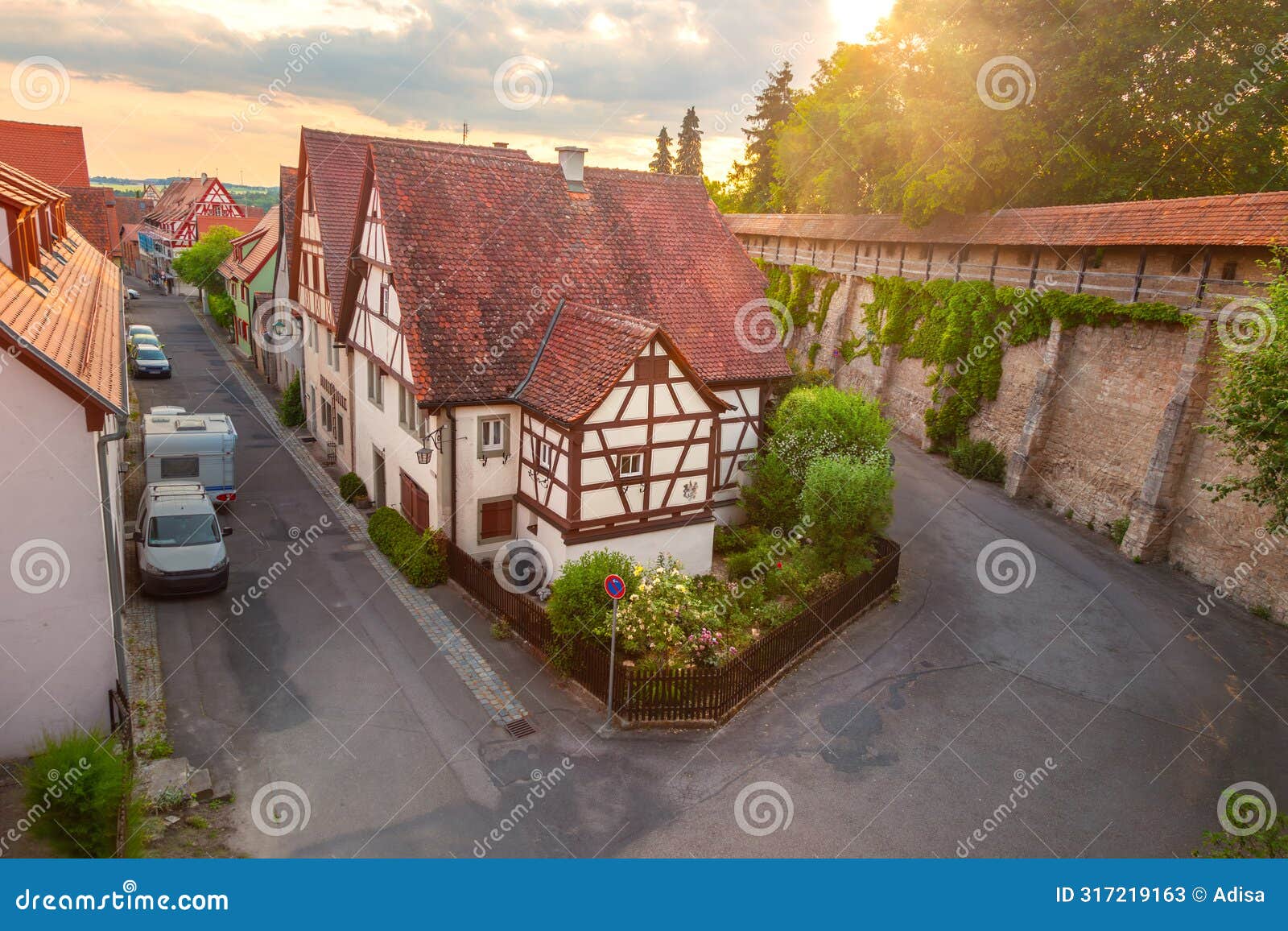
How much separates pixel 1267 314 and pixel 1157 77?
2060 centimetres

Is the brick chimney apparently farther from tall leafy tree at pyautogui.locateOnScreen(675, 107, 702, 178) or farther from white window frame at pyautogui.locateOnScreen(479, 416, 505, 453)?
tall leafy tree at pyautogui.locateOnScreen(675, 107, 702, 178)

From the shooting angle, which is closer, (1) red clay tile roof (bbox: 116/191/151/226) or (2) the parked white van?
(2) the parked white van

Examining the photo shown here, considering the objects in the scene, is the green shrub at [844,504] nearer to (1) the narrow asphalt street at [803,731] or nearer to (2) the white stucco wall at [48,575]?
(1) the narrow asphalt street at [803,731]

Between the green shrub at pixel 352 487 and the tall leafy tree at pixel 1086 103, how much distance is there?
70.7 feet

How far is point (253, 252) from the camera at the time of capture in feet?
124

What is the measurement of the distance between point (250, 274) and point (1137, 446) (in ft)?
110

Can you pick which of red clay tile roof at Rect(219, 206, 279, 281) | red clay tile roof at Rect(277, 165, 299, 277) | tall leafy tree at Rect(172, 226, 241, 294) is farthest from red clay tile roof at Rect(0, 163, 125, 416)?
tall leafy tree at Rect(172, 226, 241, 294)

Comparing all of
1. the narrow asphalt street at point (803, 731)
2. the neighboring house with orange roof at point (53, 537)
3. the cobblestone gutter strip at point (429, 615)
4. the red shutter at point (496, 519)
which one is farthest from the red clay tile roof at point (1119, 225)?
the neighboring house with orange roof at point (53, 537)

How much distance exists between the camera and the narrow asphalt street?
10.8 m

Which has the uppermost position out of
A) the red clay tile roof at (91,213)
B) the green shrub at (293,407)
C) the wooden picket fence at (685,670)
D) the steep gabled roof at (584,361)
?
the red clay tile roof at (91,213)

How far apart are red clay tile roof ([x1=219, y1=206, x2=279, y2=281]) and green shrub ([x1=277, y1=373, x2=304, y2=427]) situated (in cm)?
816

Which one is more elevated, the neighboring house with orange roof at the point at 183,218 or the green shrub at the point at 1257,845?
the neighboring house with orange roof at the point at 183,218

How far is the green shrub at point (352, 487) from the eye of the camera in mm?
22156

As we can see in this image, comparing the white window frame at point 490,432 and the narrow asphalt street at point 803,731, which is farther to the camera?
the white window frame at point 490,432
